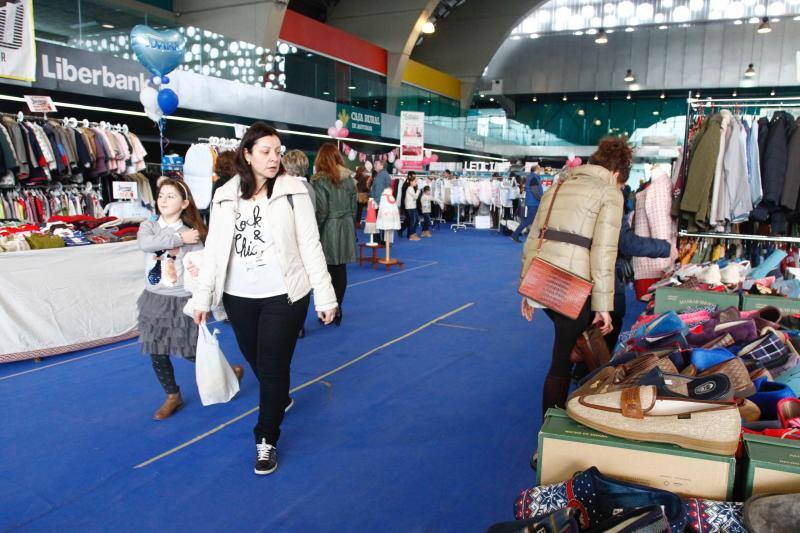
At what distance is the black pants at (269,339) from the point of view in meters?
2.54

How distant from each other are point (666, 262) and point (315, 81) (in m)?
14.2

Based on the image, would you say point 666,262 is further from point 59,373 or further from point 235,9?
point 235,9

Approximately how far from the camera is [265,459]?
264 cm

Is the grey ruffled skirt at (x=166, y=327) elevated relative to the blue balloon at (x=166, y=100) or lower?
lower

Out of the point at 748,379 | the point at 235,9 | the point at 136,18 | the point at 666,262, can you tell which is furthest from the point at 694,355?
the point at 235,9

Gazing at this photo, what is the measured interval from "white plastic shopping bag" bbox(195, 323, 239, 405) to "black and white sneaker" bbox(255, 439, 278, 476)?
1.85ft

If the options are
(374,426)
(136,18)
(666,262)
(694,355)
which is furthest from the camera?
(136,18)

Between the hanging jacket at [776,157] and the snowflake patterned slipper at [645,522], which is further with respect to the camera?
the hanging jacket at [776,157]

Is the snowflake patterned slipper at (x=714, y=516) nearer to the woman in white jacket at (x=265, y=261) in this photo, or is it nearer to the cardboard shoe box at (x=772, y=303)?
the woman in white jacket at (x=265, y=261)

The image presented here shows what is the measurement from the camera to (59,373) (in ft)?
13.1

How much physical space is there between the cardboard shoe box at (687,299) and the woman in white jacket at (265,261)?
1743 mm

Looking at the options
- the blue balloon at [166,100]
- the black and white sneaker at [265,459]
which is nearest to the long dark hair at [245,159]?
the black and white sneaker at [265,459]

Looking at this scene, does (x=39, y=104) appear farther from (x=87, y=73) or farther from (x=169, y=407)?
(x=169, y=407)

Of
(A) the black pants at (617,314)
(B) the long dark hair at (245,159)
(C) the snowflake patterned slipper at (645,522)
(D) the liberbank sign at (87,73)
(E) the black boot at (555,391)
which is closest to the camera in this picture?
(C) the snowflake patterned slipper at (645,522)
